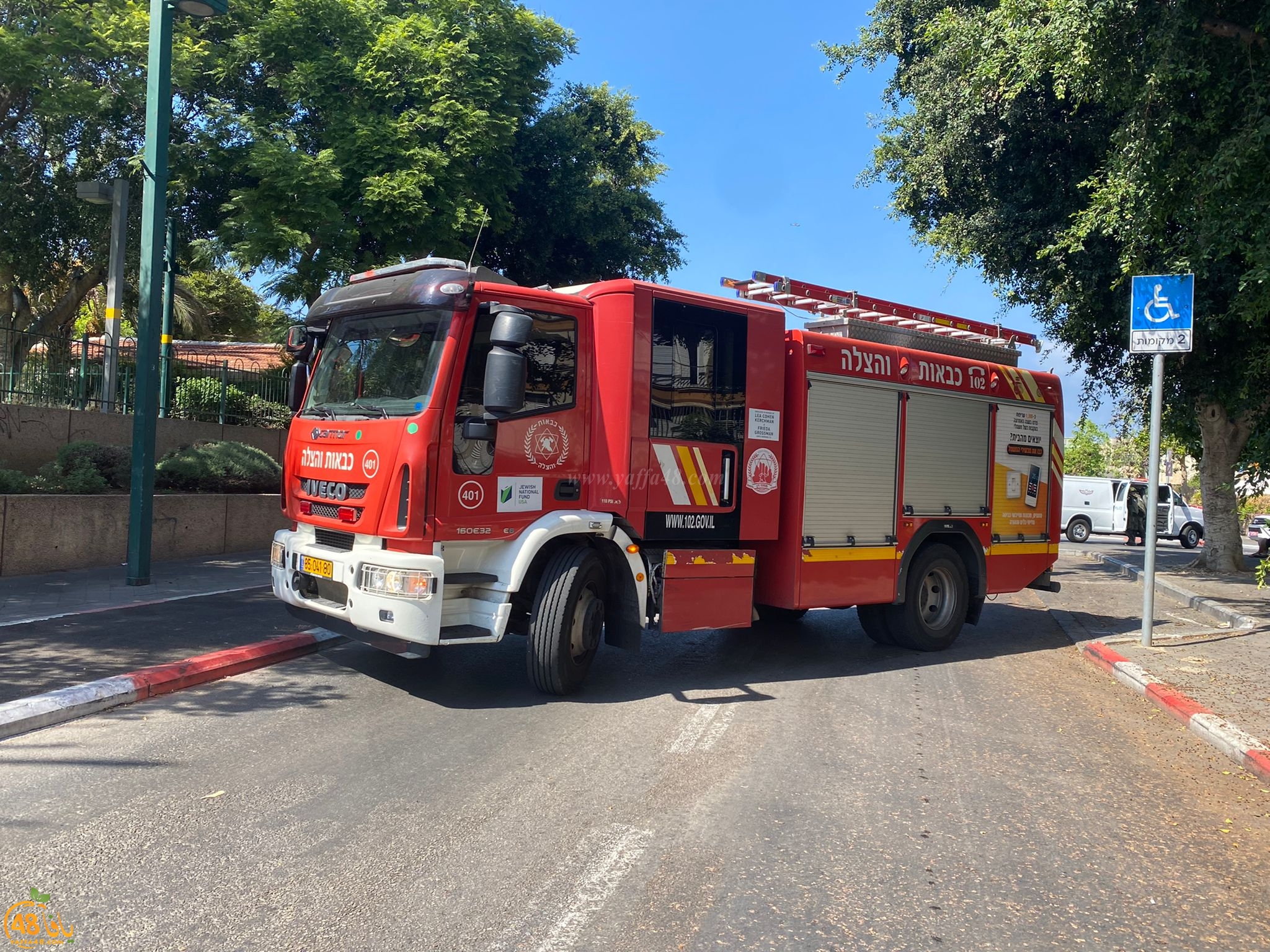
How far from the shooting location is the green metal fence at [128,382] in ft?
39.3

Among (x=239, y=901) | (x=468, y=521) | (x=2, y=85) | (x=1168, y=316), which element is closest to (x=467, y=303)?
(x=468, y=521)

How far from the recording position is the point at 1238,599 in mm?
13461

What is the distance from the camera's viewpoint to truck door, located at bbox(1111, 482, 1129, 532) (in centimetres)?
3114

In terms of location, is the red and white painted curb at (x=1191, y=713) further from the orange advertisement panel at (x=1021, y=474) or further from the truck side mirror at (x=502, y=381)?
the truck side mirror at (x=502, y=381)

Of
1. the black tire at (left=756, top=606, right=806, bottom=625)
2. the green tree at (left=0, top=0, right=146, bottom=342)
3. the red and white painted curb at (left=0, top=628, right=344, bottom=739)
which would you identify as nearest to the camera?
the red and white painted curb at (left=0, top=628, right=344, bottom=739)

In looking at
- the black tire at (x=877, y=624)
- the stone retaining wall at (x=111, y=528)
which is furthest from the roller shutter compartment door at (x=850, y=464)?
the stone retaining wall at (x=111, y=528)

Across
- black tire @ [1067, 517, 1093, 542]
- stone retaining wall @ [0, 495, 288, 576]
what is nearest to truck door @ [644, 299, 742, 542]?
stone retaining wall @ [0, 495, 288, 576]

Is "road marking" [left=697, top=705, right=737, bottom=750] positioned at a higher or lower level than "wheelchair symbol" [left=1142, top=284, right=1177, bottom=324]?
lower

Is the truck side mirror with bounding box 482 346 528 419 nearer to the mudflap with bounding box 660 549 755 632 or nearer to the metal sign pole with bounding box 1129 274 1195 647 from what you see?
the mudflap with bounding box 660 549 755 632

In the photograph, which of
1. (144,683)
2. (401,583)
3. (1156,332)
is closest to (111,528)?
(144,683)

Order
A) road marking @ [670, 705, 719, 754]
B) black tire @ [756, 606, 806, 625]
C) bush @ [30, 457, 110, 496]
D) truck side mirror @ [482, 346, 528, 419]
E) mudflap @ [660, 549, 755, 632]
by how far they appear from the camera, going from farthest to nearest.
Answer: bush @ [30, 457, 110, 496] < black tire @ [756, 606, 806, 625] < mudflap @ [660, 549, 755, 632] < truck side mirror @ [482, 346, 528, 419] < road marking @ [670, 705, 719, 754]

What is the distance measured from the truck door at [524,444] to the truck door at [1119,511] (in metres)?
29.0

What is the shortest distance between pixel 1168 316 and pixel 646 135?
55.2 feet

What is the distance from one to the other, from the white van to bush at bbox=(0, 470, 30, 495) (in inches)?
1149
